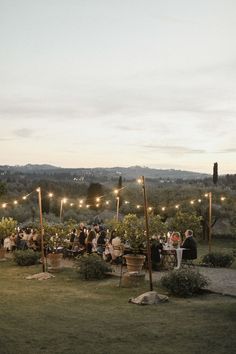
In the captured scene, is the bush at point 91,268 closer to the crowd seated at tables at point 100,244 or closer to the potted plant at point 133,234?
the potted plant at point 133,234

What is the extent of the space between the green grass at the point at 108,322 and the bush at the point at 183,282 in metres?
0.34

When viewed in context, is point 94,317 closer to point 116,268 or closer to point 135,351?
point 135,351

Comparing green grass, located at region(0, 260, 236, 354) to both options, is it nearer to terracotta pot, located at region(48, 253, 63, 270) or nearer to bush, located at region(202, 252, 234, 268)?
terracotta pot, located at region(48, 253, 63, 270)

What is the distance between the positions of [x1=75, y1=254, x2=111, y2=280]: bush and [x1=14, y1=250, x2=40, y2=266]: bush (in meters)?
4.53

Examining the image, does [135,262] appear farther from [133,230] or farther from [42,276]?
[42,276]

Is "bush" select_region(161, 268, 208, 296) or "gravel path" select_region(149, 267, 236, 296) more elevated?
"bush" select_region(161, 268, 208, 296)

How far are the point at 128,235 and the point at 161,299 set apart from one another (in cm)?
384

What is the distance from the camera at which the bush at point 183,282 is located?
14.0 metres

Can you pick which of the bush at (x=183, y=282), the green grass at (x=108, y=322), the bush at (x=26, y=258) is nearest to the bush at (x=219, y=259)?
the green grass at (x=108, y=322)

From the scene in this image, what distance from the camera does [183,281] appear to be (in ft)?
45.9

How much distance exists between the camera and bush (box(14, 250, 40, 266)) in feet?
71.3

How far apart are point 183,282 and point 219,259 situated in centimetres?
679

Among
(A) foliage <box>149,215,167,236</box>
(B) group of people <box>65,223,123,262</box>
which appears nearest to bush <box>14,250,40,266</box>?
(B) group of people <box>65,223,123,262</box>

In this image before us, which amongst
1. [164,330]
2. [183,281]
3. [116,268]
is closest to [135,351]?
[164,330]
